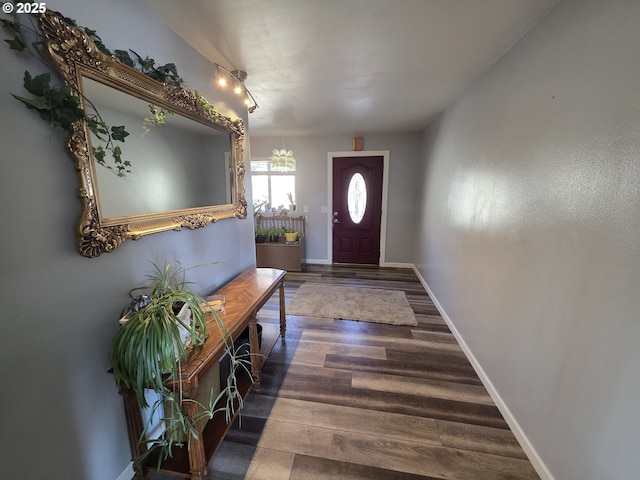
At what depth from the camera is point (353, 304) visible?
3.28 metres

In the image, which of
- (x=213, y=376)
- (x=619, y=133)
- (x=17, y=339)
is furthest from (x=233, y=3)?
(x=213, y=376)

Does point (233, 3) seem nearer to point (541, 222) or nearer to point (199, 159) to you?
point (199, 159)

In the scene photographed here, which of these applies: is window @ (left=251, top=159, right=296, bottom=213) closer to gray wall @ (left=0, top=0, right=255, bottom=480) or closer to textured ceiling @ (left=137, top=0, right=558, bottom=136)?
textured ceiling @ (left=137, top=0, right=558, bottom=136)

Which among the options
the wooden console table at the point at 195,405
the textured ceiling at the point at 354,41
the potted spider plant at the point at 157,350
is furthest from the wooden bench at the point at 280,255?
the potted spider plant at the point at 157,350

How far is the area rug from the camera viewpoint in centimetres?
295

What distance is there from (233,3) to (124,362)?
1.75 m

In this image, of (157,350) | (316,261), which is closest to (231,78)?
(157,350)

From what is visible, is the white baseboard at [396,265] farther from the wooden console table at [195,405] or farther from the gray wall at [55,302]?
the gray wall at [55,302]

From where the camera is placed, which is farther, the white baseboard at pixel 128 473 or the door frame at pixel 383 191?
the door frame at pixel 383 191

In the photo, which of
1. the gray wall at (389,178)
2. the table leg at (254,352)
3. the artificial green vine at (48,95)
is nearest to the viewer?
the artificial green vine at (48,95)

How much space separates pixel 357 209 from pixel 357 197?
0.23 m

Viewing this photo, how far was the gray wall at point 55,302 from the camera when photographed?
2.67ft

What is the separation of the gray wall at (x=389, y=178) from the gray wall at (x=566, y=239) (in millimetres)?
2479

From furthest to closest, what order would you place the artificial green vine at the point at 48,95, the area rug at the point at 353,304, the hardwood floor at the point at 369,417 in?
1. the area rug at the point at 353,304
2. the hardwood floor at the point at 369,417
3. the artificial green vine at the point at 48,95
